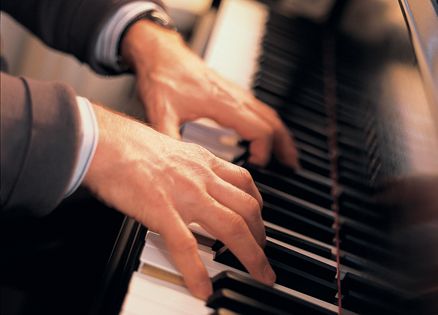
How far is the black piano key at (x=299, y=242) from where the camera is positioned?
2.95 feet

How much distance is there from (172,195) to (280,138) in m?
0.41

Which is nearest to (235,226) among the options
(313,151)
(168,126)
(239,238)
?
(239,238)

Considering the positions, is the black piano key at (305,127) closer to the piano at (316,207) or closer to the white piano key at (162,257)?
the piano at (316,207)

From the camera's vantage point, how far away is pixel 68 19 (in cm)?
126

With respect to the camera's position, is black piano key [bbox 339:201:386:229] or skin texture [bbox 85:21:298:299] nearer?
skin texture [bbox 85:21:298:299]

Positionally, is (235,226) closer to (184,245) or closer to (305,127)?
(184,245)

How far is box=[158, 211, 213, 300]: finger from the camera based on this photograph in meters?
0.75

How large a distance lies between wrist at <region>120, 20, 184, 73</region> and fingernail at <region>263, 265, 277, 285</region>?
549 millimetres

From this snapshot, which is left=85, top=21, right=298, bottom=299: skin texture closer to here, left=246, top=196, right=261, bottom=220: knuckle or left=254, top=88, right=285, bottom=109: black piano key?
left=246, top=196, right=261, bottom=220: knuckle

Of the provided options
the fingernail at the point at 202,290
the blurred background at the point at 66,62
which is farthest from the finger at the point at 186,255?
the blurred background at the point at 66,62

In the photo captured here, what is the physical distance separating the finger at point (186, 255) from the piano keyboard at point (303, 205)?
14 mm

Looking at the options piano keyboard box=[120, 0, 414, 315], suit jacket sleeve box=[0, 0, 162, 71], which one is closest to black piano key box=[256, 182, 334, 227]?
piano keyboard box=[120, 0, 414, 315]

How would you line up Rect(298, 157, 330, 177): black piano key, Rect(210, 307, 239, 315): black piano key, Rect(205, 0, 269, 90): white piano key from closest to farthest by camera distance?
Rect(210, 307, 239, 315): black piano key → Rect(298, 157, 330, 177): black piano key → Rect(205, 0, 269, 90): white piano key

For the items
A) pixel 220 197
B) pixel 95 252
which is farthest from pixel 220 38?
pixel 220 197
